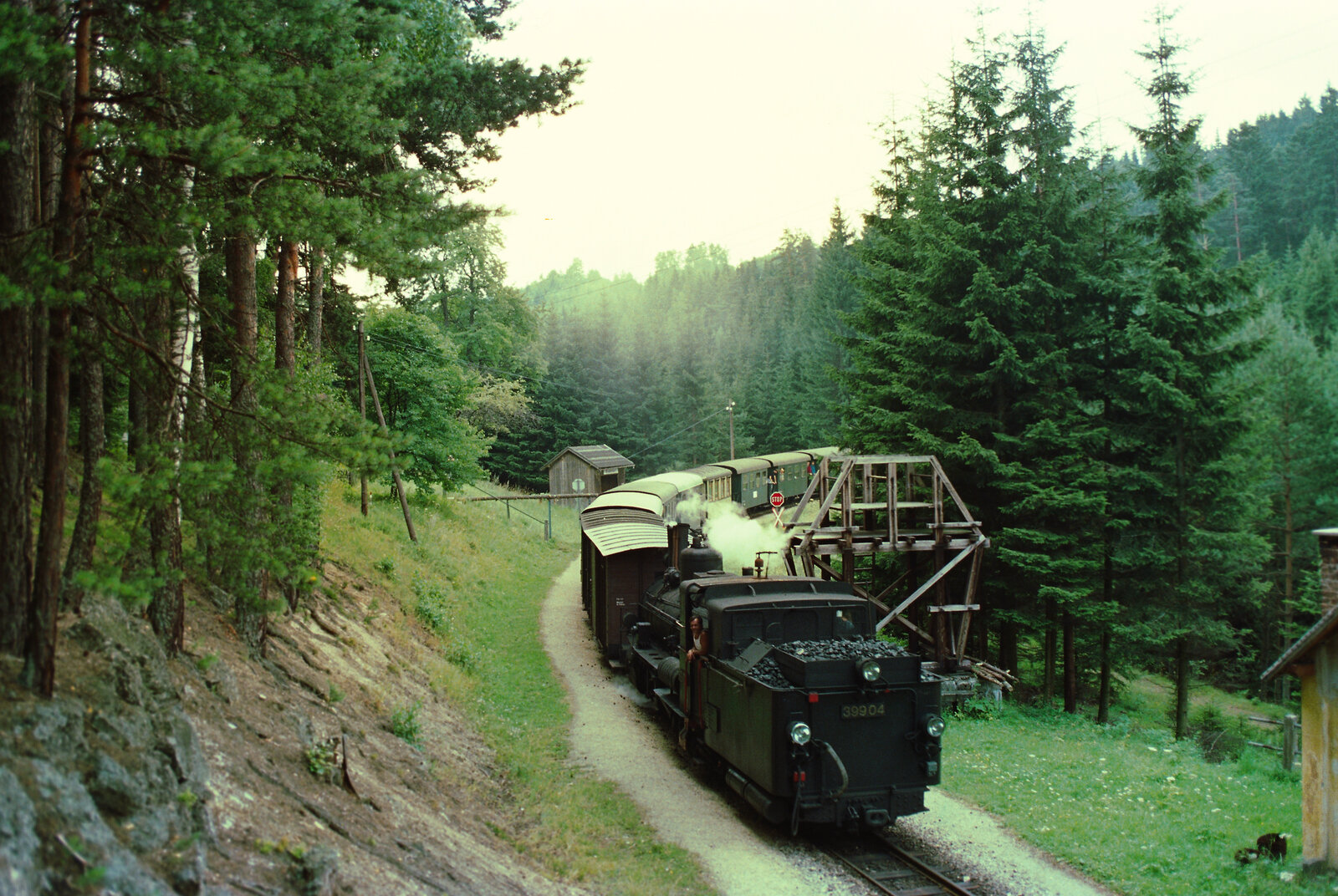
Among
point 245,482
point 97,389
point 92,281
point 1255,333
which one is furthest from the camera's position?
point 1255,333

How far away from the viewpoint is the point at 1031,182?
20547 millimetres

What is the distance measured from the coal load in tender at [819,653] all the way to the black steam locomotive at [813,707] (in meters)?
0.02

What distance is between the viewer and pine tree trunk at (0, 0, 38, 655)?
5.34 m

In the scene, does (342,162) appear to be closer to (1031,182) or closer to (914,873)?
Answer: (914,873)

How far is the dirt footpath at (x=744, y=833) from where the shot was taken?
8.90 m

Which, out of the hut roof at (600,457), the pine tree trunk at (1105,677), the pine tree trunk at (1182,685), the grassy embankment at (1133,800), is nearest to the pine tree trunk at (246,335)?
the grassy embankment at (1133,800)

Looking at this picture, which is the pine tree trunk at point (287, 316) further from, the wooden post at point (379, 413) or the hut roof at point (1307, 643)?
the hut roof at point (1307, 643)

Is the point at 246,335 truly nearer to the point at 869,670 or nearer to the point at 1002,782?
the point at 869,670

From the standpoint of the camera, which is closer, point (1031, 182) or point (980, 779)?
point (980, 779)

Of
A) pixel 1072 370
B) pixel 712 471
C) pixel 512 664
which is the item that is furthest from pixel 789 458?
pixel 512 664

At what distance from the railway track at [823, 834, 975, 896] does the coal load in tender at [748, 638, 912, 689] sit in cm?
208

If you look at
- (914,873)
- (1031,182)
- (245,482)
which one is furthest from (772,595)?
(1031,182)

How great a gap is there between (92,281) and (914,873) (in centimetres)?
924

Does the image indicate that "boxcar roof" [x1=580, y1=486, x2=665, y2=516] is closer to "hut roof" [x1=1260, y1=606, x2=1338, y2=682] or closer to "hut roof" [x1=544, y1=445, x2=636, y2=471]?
"hut roof" [x1=1260, y1=606, x2=1338, y2=682]
